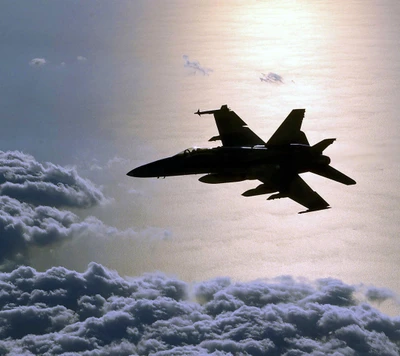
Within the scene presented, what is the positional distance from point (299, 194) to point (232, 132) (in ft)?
43.5

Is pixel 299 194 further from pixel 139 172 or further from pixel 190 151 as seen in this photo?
pixel 139 172

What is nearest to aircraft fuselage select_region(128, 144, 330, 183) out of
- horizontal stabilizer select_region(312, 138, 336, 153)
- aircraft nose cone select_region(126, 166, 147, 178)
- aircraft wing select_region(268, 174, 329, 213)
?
horizontal stabilizer select_region(312, 138, 336, 153)

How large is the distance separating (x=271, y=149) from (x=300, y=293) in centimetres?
12450

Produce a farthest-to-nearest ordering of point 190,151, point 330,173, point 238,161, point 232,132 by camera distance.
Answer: point 232,132, point 330,173, point 238,161, point 190,151

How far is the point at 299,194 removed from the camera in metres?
61.4

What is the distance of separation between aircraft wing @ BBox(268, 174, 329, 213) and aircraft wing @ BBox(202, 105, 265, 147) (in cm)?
816

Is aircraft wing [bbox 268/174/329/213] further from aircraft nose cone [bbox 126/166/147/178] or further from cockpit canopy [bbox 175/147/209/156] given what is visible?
aircraft nose cone [bbox 126/166/147/178]

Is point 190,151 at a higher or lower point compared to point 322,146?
higher

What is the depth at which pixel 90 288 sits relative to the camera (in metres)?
180

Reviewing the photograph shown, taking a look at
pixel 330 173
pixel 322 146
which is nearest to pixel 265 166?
pixel 322 146

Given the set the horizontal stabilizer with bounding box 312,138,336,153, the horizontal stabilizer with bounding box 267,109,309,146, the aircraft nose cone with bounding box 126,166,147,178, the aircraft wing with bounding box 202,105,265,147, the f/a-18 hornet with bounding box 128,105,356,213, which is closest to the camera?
the aircraft nose cone with bounding box 126,166,147,178

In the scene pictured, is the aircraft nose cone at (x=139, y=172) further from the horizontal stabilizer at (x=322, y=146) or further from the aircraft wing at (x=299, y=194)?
the horizontal stabilizer at (x=322, y=146)

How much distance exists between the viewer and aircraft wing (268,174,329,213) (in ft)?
197

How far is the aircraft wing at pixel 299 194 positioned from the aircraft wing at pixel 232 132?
8.16 meters
